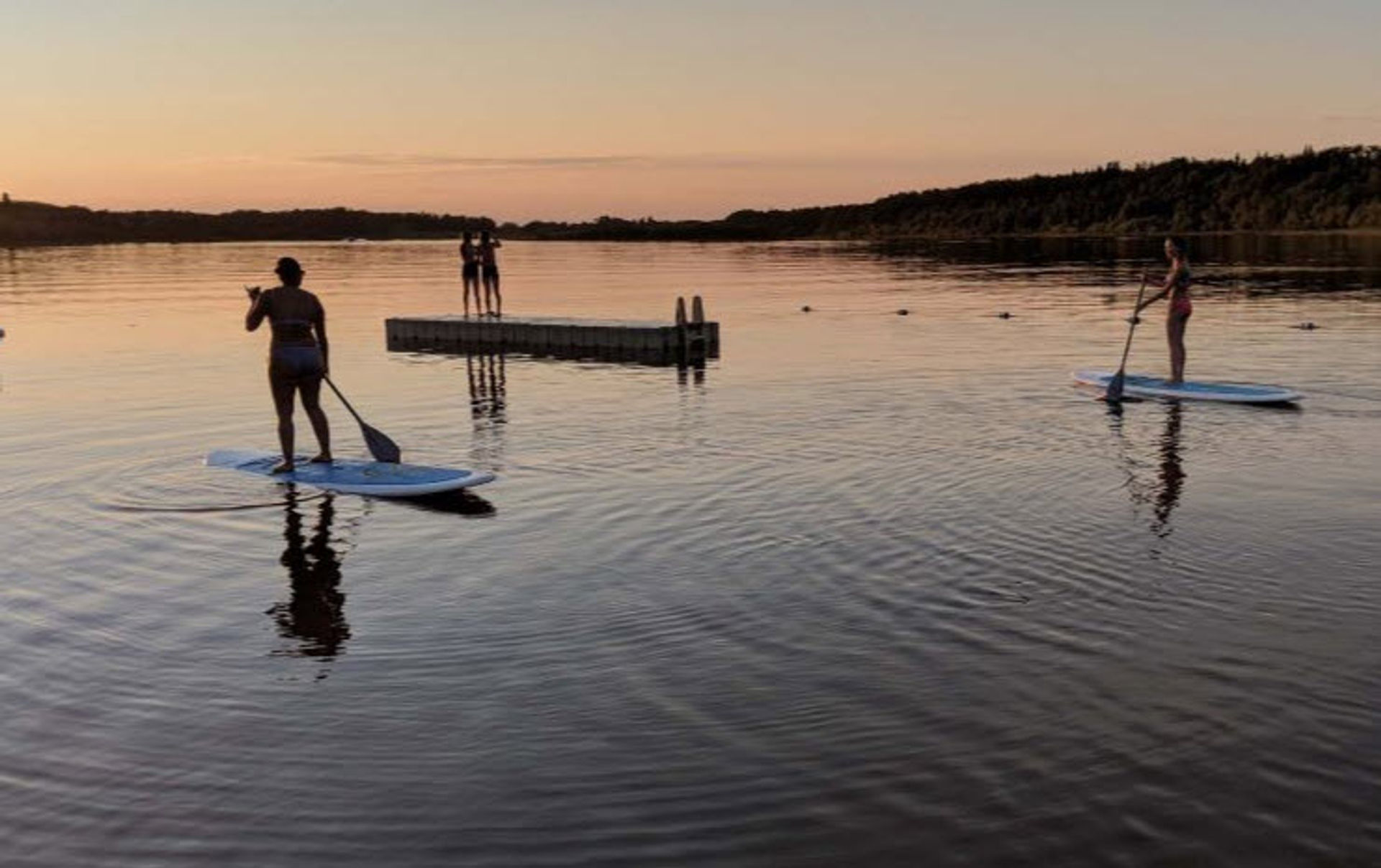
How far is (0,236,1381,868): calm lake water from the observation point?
6453mm

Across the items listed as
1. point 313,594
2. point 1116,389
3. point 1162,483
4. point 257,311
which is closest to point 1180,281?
point 1116,389

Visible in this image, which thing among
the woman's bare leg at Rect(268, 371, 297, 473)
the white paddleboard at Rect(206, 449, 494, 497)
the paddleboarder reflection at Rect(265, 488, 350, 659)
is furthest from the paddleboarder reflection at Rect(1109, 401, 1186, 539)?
the woman's bare leg at Rect(268, 371, 297, 473)

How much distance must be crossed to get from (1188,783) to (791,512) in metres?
6.88

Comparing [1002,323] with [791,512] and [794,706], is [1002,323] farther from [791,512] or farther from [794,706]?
[794,706]

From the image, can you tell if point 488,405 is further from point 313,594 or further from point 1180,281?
point 313,594

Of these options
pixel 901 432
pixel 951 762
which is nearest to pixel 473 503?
pixel 901 432

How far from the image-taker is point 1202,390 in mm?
21125

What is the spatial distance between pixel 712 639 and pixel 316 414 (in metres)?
8.14

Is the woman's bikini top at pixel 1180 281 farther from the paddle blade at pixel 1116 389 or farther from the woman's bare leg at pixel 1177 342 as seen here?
the paddle blade at pixel 1116 389

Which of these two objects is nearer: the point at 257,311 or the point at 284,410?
the point at 257,311

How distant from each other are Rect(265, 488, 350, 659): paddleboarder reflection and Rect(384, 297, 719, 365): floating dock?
18.0 m

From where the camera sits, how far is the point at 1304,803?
6480 millimetres

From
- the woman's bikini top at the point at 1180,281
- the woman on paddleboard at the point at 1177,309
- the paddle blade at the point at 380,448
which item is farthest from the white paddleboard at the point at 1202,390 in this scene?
the paddle blade at the point at 380,448

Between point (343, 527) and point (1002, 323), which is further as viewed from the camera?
point (1002, 323)
